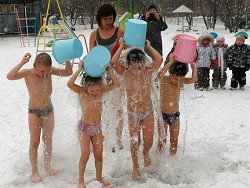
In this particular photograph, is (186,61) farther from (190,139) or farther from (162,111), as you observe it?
(190,139)


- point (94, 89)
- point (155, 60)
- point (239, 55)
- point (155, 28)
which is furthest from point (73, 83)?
point (239, 55)

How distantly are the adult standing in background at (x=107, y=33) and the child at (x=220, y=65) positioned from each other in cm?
400

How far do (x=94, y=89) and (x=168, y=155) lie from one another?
1303 mm

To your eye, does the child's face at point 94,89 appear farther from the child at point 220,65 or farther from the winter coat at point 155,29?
the child at point 220,65

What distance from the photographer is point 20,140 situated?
15.0 feet

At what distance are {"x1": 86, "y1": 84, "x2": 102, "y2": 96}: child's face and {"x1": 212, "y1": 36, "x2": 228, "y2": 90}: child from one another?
182 inches

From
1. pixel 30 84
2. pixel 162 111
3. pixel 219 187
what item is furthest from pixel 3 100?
pixel 219 187

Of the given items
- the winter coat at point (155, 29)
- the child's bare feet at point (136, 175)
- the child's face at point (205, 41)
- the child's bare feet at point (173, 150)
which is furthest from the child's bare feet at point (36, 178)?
the child's face at point (205, 41)

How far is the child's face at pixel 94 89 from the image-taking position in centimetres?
312

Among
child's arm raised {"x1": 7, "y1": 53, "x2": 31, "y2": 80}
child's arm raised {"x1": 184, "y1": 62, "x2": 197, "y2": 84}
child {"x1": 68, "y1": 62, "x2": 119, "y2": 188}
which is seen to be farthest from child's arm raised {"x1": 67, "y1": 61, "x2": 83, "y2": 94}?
child's arm raised {"x1": 184, "y1": 62, "x2": 197, "y2": 84}

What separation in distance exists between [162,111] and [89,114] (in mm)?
907

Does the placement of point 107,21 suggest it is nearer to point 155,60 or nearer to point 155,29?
point 155,60

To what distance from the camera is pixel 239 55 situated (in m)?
7.04

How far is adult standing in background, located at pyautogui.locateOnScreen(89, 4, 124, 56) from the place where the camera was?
11.8ft
